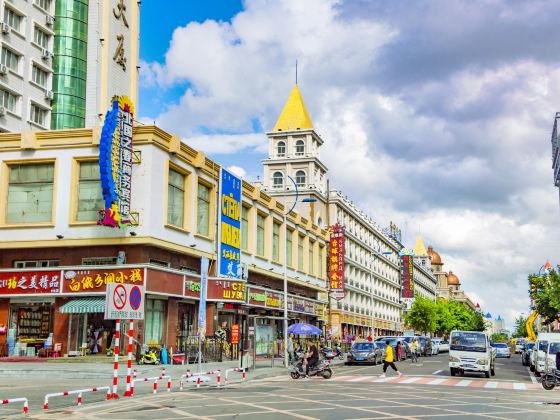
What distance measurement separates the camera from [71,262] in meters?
34.6

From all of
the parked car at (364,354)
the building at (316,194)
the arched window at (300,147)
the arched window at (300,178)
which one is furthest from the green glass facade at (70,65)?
the parked car at (364,354)

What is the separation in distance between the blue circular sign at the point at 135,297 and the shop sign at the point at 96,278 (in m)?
14.5

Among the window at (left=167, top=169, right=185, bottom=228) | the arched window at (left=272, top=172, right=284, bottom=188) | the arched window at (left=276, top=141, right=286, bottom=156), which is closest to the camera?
the window at (left=167, top=169, right=185, bottom=228)

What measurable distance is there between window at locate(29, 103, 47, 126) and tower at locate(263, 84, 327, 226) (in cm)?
3307

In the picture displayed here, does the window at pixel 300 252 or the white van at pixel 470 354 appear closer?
the white van at pixel 470 354

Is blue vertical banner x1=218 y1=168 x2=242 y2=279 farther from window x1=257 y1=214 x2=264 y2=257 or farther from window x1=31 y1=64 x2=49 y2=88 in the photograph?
window x1=31 y1=64 x2=49 y2=88

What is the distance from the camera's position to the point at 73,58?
62.9 metres

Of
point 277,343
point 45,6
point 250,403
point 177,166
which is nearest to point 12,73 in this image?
point 45,6

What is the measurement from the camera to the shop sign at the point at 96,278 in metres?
32.2

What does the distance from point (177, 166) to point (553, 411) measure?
24.1 meters

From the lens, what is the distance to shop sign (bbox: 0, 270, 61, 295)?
1304 inches

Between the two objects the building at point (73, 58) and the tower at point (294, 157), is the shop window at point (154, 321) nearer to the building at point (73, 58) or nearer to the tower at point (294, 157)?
the building at point (73, 58)

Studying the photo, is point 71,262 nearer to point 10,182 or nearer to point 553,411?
point 10,182

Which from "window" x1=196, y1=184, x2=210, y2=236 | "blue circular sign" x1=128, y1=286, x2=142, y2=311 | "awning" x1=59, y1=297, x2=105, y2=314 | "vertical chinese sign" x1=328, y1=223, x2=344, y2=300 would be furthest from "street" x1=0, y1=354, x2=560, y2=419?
"vertical chinese sign" x1=328, y1=223, x2=344, y2=300
